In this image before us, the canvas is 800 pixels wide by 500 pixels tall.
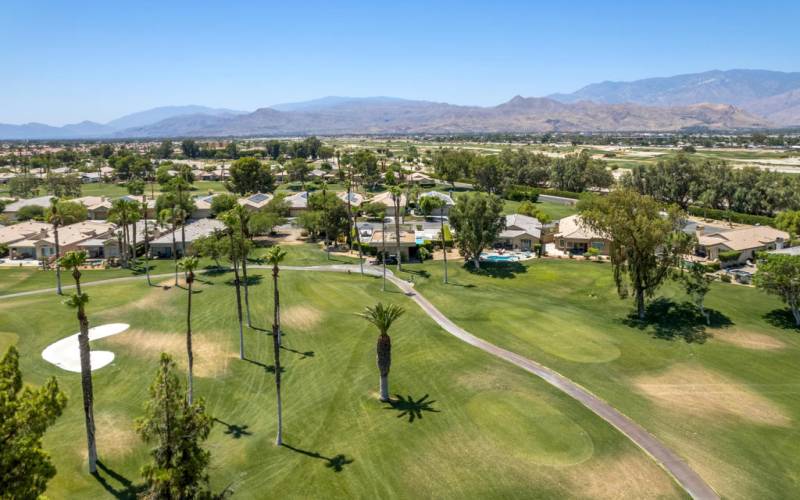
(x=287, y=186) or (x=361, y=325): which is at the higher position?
(x=287, y=186)

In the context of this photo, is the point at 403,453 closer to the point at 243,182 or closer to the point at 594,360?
the point at 594,360

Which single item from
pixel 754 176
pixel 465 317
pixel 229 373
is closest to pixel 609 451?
pixel 465 317

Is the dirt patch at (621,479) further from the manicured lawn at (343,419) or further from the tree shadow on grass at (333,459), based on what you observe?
the tree shadow on grass at (333,459)

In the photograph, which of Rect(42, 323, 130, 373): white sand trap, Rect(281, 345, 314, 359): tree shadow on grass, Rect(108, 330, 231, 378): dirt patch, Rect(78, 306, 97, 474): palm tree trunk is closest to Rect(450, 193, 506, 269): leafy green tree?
Rect(281, 345, 314, 359): tree shadow on grass

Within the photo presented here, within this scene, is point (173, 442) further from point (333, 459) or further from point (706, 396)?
point (706, 396)

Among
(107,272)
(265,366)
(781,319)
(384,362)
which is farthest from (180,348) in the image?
(781,319)
